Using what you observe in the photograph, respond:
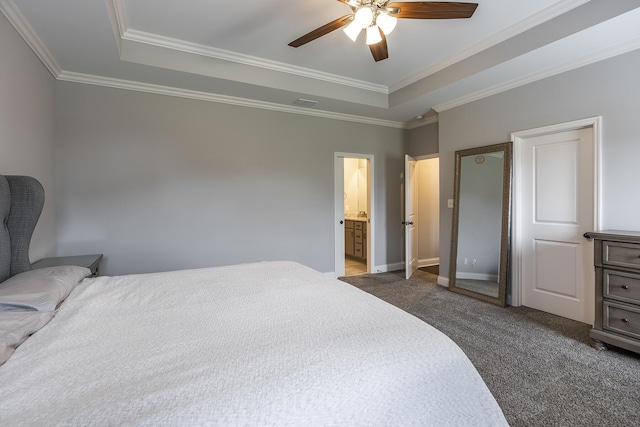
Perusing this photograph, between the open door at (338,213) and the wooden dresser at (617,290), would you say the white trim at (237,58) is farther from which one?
the wooden dresser at (617,290)

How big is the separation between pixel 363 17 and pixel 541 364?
2.83m

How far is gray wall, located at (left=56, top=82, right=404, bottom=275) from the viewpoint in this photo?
10.5ft

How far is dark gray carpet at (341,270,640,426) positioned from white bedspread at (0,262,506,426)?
1.16 metres

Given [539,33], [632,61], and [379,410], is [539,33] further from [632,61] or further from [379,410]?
[379,410]

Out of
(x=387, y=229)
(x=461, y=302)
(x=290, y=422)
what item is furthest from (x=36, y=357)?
(x=387, y=229)

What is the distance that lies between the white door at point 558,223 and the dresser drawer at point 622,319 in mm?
580

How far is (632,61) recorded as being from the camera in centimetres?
255

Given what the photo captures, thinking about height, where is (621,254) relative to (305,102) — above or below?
below

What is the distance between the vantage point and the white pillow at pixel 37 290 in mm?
1231

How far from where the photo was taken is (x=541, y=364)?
2.21 metres

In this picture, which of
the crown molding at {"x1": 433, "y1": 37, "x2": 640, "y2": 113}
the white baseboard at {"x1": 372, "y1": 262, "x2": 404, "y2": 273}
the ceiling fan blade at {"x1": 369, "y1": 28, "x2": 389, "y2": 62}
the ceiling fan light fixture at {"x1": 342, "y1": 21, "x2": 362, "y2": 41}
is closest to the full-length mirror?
the crown molding at {"x1": 433, "y1": 37, "x2": 640, "y2": 113}

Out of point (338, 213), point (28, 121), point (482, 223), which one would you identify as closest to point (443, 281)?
point (482, 223)

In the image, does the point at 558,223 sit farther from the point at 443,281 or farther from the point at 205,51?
the point at 205,51

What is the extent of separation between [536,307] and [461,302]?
30.5 inches
